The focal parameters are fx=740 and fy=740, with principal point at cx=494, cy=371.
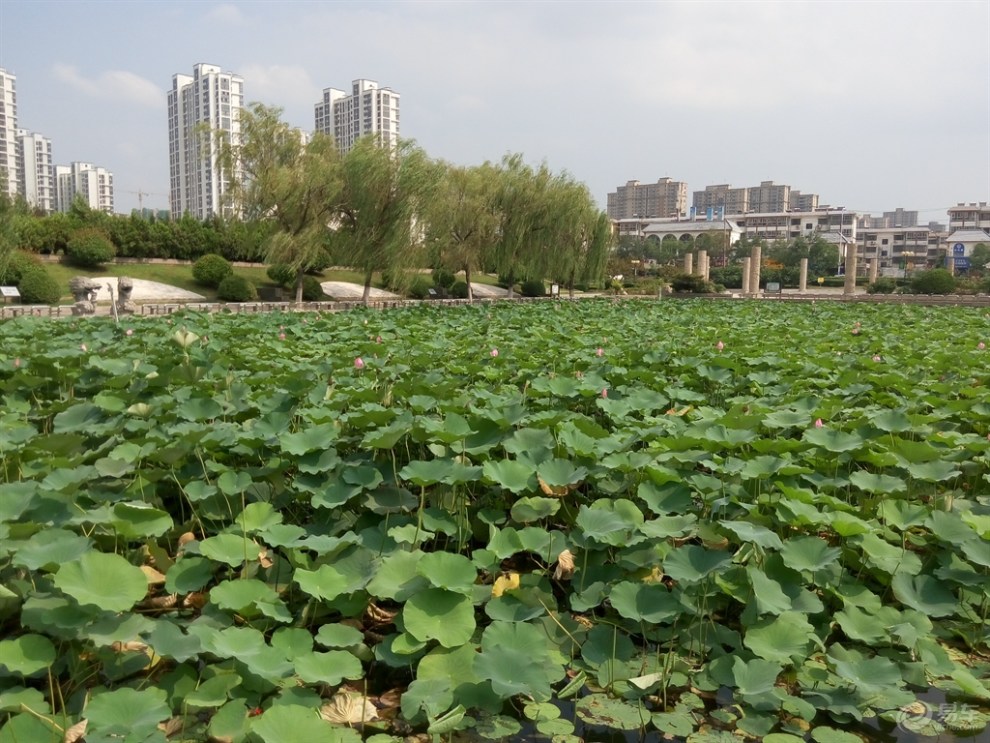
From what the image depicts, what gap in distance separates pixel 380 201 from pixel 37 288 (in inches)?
348

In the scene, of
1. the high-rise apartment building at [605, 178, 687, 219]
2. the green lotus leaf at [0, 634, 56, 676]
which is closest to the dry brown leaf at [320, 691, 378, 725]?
the green lotus leaf at [0, 634, 56, 676]

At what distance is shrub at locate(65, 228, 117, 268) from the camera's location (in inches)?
928

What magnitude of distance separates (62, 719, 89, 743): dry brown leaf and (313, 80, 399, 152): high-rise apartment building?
58.1 meters

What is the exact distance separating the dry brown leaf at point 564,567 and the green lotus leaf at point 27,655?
1268 millimetres

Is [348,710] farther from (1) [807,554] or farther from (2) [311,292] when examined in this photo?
(2) [311,292]

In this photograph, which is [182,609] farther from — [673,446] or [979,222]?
[979,222]

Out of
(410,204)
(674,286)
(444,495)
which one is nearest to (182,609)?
(444,495)

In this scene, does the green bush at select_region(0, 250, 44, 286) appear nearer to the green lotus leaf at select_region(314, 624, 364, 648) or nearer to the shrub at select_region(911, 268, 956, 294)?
the green lotus leaf at select_region(314, 624, 364, 648)

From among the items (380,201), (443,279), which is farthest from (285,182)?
(443,279)

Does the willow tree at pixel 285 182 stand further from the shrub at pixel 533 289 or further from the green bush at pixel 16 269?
the shrub at pixel 533 289

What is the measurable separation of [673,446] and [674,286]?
108 feet

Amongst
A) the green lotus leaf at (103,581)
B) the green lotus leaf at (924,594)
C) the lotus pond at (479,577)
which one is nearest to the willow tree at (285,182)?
the lotus pond at (479,577)

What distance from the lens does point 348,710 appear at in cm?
157

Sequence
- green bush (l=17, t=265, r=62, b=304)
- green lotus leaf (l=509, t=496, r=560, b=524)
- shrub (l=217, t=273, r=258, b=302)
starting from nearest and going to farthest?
green lotus leaf (l=509, t=496, r=560, b=524) < green bush (l=17, t=265, r=62, b=304) < shrub (l=217, t=273, r=258, b=302)
